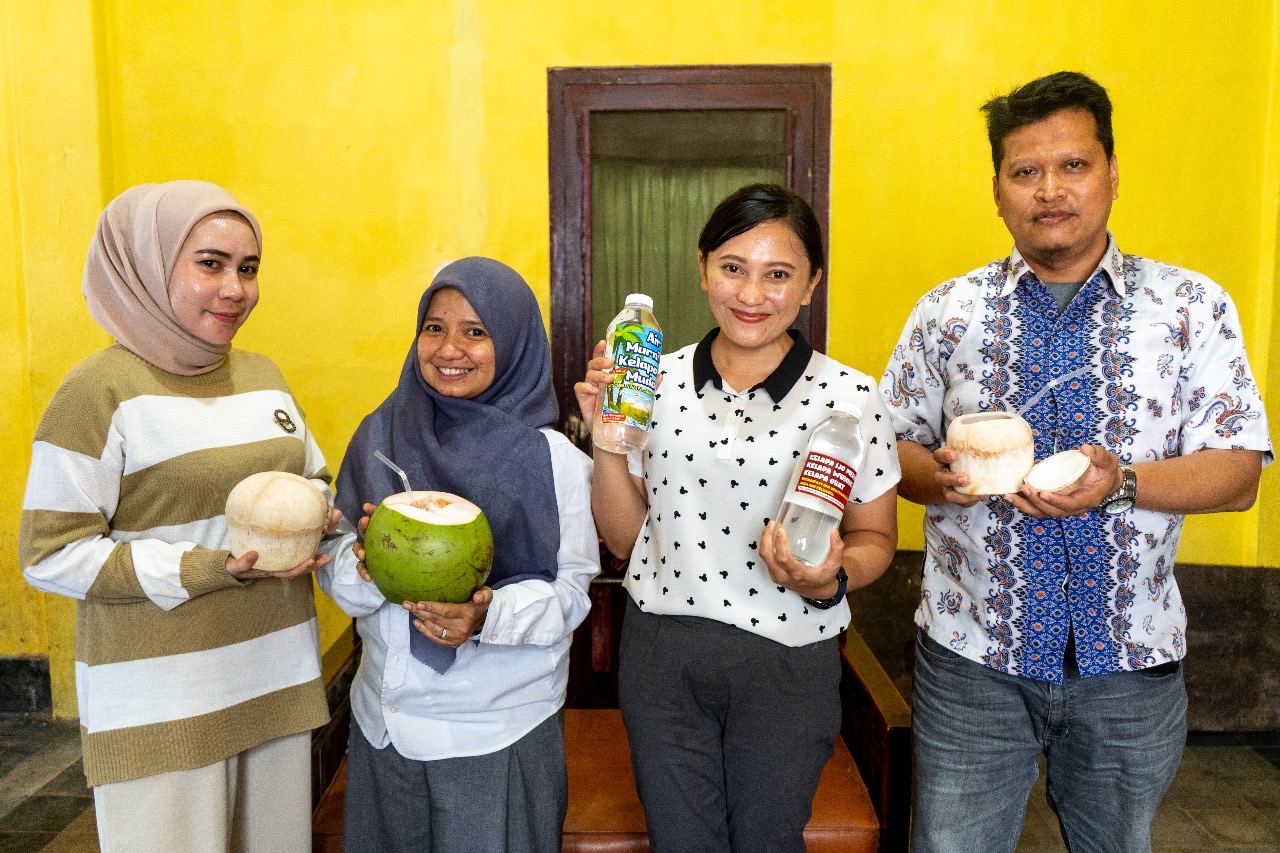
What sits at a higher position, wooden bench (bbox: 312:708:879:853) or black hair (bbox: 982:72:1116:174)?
black hair (bbox: 982:72:1116:174)

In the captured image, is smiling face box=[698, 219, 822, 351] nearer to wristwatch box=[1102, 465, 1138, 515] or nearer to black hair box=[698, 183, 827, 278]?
black hair box=[698, 183, 827, 278]

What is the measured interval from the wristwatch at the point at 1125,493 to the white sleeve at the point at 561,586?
3.04 feet

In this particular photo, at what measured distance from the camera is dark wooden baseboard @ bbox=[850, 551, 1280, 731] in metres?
3.36

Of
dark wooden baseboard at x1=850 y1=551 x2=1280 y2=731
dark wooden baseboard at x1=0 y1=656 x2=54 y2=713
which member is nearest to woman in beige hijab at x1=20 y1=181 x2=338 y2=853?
dark wooden baseboard at x1=850 y1=551 x2=1280 y2=731

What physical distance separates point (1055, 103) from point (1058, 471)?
67 centimetres

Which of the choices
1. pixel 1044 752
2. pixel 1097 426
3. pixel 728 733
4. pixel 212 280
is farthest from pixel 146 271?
pixel 1044 752

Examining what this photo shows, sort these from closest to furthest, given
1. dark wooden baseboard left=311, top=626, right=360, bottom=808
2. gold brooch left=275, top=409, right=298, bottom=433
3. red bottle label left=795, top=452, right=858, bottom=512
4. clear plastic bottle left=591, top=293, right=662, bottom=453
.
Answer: red bottle label left=795, top=452, right=858, bottom=512 → clear plastic bottle left=591, top=293, right=662, bottom=453 → gold brooch left=275, top=409, right=298, bottom=433 → dark wooden baseboard left=311, top=626, right=360, bottom=808

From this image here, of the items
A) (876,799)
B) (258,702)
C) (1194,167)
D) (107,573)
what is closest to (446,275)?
(107,573)

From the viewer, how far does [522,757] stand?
1657 millimetres

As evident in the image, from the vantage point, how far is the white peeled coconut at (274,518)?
1530 millimetres

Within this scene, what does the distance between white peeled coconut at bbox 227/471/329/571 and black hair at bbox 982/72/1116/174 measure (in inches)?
56.3

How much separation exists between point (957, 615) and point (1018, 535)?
0.20 m

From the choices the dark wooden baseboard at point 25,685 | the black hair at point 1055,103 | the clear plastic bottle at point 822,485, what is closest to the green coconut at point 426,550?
the clear plastic bottle at point 822,485

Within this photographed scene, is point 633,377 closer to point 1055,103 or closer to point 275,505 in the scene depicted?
Result: point 275,505
